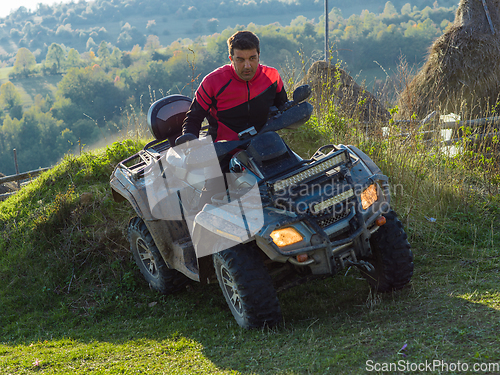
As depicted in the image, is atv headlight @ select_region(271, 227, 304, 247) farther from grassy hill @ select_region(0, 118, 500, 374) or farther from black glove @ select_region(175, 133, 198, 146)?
black glove @ select_region(175, 133, 198, 146)

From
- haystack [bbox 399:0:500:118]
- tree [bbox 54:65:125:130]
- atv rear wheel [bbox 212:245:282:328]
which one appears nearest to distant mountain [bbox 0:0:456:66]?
tree [bbox 54:65:125:130]

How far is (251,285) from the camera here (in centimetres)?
336

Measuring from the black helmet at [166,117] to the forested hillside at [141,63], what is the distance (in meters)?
3.38

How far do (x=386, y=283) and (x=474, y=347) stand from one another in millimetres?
1144

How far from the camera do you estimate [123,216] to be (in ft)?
20.3

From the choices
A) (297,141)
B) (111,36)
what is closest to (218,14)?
(111,36)

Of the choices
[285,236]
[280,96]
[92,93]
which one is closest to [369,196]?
[285,236]

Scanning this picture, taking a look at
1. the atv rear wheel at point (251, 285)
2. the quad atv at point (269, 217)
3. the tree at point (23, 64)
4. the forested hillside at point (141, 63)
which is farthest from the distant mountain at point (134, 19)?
the atv rear wheel at point (251, 285)

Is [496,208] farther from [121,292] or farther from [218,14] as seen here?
[218,14]

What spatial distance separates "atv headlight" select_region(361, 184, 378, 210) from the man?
1270 millimetres

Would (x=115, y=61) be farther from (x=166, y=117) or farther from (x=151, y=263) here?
(x=151, y=263)

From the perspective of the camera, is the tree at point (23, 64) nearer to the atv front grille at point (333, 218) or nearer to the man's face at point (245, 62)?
the man's face at point (245, 62)

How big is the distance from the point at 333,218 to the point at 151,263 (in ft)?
7.73

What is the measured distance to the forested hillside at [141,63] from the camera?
46.9 meters
